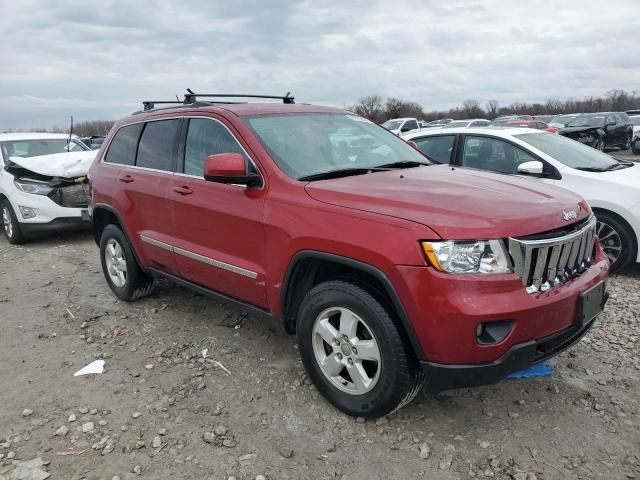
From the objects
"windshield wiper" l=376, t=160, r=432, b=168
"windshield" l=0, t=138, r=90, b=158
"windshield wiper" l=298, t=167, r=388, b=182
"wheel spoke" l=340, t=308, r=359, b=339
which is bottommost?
"wheel spoke" l=340, t=308, r=359, b=339

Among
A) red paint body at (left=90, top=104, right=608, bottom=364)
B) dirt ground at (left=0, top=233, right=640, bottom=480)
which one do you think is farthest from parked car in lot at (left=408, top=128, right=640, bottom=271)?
red paint body at (left=90, top=104, right=608, bottom=364)

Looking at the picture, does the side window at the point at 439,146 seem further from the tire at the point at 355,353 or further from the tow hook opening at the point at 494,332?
the tow hook opening at the point at 494,332

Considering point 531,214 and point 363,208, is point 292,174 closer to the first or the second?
point 363,208

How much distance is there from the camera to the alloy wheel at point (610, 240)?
5293 millimetres

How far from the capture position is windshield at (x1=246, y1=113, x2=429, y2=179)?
11.4 ft

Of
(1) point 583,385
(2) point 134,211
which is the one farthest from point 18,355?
(1) point 583,385

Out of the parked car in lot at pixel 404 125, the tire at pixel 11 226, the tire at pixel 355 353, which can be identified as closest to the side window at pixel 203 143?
the tire at pixel 355 353

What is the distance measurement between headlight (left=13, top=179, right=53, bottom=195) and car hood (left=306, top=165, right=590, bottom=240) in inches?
240

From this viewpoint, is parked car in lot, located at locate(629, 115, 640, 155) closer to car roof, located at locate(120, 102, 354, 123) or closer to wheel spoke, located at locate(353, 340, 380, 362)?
car roof, located at locate(120, 102, 354, 123)

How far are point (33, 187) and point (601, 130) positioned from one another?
60.7ft

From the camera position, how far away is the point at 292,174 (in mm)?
3322

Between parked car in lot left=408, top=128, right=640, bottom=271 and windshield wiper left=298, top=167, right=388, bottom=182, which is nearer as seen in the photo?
windshield wiper left=298, top=167, right=388, bottom=182

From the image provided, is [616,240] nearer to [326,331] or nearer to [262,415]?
[326,331]

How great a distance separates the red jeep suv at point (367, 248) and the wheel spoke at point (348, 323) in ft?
0.04
